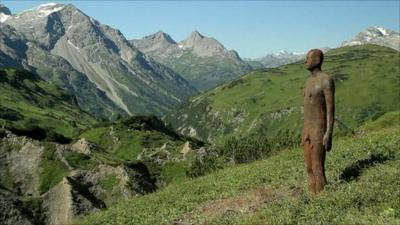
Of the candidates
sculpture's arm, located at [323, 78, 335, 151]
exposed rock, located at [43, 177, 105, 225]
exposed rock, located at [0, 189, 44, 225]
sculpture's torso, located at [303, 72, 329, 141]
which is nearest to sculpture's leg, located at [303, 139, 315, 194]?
sculpture's torso, located at [303, 72, 329, 141]

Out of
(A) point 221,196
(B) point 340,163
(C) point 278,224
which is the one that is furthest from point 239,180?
(C) point 278,224

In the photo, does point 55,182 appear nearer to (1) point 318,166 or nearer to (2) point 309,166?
(2) point 309,166

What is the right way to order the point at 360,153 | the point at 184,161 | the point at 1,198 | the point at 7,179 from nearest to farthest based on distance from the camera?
the point at 360,153 → the point at 1,198 → the point at 7,179 → the point at 184,161

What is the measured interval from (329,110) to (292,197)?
3609mm

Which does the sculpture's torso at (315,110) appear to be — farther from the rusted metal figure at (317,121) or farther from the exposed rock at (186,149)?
the exposed rock at (186,149)

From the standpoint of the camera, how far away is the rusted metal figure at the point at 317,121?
1959 centimetres

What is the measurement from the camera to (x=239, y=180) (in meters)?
28.1

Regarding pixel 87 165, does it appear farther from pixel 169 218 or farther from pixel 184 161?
pixel 169 218

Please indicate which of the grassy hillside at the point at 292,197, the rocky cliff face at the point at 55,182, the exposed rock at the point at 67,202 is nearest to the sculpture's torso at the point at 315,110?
the grassy hillside at the point at 292,197

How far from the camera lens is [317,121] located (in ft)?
65.6

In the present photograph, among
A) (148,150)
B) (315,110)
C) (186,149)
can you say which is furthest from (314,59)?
(148,150)

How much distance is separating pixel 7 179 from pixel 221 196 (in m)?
85.9

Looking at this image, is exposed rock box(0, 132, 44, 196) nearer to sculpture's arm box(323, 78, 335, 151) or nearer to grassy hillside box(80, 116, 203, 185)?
grassy hillside box(80, 116, 203, 185)

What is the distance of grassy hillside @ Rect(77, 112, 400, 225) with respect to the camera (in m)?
16.2
